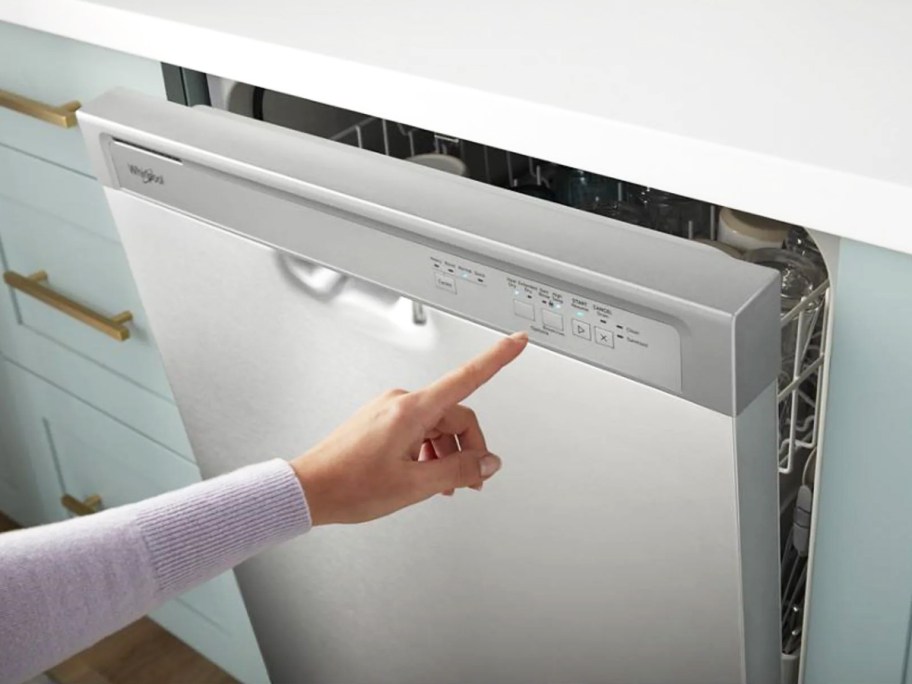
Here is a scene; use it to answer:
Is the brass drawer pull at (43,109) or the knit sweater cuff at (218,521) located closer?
the knit sweater cuff at (218,521)

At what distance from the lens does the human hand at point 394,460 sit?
2.50 ft

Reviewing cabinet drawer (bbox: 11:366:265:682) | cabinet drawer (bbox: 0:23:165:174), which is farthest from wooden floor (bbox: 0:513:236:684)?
cabinet drawer (bbox: 0:23:165:174)

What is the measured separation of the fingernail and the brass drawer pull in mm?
525

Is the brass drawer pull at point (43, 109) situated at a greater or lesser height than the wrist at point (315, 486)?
greater

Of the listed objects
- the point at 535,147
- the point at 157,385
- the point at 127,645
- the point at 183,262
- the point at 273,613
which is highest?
the point at 535,147

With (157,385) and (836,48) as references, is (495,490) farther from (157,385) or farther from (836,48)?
(157,385)

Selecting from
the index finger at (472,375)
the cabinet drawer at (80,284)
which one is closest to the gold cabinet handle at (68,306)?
the cabinet drawer at (80,284)

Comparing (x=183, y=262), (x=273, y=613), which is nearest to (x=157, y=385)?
(x=273, y=613)

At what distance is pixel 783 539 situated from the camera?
0.91m

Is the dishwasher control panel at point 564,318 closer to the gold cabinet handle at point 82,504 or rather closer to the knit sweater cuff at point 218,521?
the knit sweater cuff at point 218,521

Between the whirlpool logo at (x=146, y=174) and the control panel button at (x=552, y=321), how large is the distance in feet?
1.06

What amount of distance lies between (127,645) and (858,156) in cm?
135

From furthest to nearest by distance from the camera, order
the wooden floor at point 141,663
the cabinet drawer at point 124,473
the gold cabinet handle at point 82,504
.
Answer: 1. the wooden floor at point 141,663
2. the gold cabinet handle at point 82,504
3. the cabinet drawer at point 124,473

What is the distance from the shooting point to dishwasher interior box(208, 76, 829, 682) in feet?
2.58
